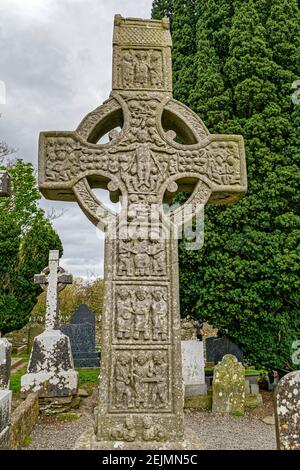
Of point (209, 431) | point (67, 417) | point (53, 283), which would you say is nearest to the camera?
point (209, 431)

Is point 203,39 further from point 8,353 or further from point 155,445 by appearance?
point 155,445

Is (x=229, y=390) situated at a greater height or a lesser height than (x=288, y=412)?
lesser

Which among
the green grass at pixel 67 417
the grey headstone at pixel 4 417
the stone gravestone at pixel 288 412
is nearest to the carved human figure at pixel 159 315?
the stone gravestone at pixel 288 412

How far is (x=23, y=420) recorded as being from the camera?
6.24m

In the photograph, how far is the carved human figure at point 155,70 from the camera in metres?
3.54

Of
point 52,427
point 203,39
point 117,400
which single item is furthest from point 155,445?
point 203,39

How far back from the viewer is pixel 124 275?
3070 mm

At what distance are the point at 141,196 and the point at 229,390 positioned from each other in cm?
644

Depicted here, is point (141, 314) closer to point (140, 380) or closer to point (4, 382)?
point (140, 380)

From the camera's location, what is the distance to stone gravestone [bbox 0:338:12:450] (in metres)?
2.95

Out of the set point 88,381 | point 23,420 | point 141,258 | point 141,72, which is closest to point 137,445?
point 141,258

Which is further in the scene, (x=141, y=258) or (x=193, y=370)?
(x=193, y=370)

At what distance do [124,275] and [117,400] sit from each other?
3.23ft

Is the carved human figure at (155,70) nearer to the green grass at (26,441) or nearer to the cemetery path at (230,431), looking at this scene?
the cemetery path at (230,431)
